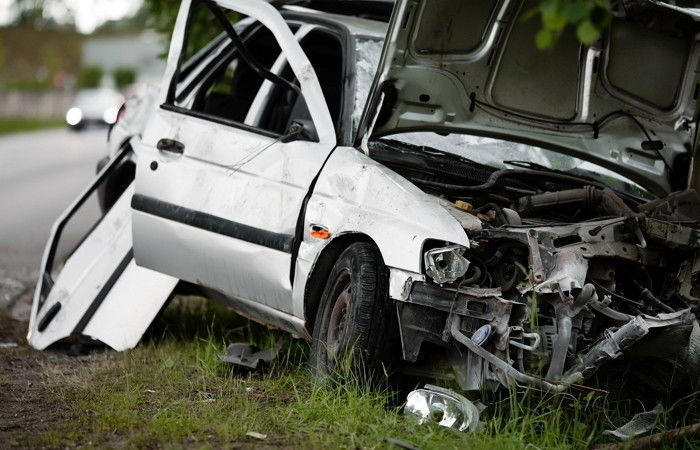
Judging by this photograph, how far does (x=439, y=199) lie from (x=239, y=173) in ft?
3.91

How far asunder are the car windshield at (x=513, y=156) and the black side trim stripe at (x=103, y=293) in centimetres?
208

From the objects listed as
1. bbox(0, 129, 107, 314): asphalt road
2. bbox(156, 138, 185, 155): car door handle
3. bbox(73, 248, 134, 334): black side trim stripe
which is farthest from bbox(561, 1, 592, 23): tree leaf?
bbox(0, 129, 107, 314): asphalt road

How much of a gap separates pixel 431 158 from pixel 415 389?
3.90 ft

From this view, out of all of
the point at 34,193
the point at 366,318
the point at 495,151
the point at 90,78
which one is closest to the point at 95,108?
the point at 34,193

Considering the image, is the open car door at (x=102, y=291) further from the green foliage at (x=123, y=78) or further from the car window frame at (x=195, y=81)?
the green foliage at (x=123, y=78)

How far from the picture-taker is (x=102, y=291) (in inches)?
290

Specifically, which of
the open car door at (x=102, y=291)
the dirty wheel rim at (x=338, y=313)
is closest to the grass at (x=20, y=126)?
the open car door at (x=102, y=291)

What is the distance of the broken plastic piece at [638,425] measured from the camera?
17.3ft

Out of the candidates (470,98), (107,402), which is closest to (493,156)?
(470,98)

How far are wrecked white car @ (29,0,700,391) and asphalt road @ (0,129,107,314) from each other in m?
2.94

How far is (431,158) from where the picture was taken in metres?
6.20

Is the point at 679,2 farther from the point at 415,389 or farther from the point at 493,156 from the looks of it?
the point at 415,389

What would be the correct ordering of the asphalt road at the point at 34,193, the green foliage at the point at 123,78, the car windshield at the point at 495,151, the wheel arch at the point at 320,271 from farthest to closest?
the green foliage at the point at 123,78, the asphalt road at the point at 34,193, the car windshield at the point at 495,151, the wheel arch at the point at 320,271

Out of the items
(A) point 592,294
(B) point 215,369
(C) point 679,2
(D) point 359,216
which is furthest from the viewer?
(C) point 679,2
